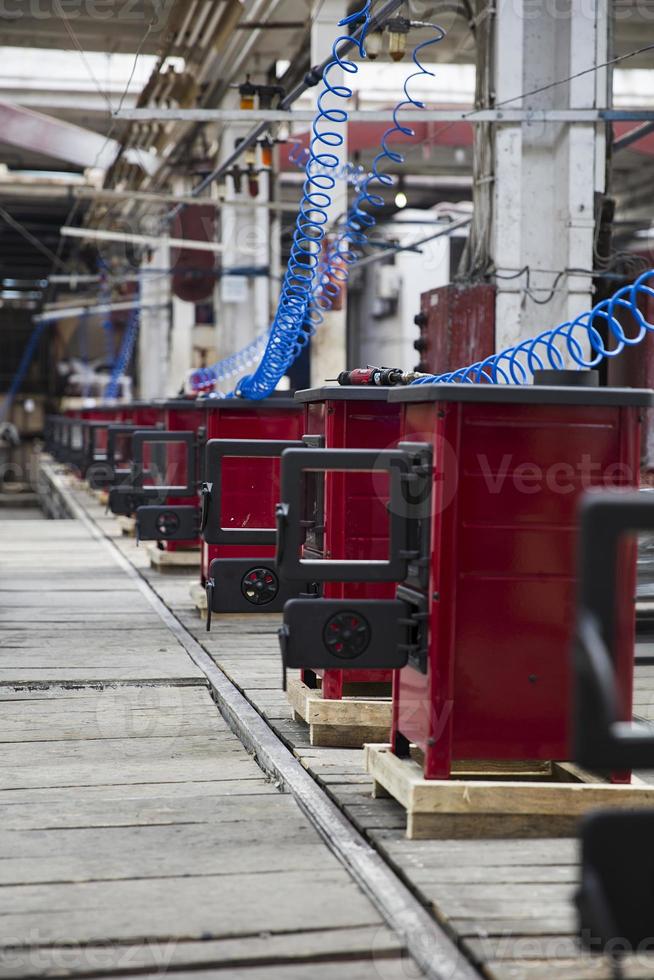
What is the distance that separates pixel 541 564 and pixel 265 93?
9.22 meters

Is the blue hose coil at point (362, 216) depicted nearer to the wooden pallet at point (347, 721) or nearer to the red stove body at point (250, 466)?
the red stove body at point (250, 466)

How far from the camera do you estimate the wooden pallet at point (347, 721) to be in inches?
208

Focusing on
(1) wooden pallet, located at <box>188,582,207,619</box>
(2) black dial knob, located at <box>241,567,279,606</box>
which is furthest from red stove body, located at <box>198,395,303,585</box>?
(2) black dial knob, located at <box>241,567,279,606</box>

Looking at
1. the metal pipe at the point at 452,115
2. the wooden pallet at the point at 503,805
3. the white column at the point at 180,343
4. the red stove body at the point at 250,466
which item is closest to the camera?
the wooden pallet at the point at 503,805

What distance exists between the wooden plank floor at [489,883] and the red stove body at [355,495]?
1.92ft

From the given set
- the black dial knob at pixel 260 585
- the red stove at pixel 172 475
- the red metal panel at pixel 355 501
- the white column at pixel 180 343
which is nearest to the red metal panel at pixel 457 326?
the red stove at pixel 172 475

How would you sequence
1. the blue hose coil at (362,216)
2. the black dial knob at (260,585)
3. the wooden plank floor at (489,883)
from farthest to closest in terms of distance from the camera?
the blue hose coil at (362,216), the black dial knob at (260,585), the wooden plank floor at (489,883)

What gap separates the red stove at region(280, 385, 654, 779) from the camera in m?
4.05

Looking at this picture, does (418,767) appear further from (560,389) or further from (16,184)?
(16,184)

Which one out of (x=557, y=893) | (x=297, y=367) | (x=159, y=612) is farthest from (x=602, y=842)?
(x=297, y=367)

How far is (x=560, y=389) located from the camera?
13.3 feet

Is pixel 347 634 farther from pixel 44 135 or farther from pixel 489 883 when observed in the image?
pixel 44 135

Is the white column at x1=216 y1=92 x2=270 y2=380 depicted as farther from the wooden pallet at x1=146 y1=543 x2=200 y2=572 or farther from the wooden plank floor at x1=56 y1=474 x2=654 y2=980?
the wooden plank floor at x1=56 y1=474 x2=654 y2=980

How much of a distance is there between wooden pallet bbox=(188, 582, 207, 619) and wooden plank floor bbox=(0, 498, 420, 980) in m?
1.40
